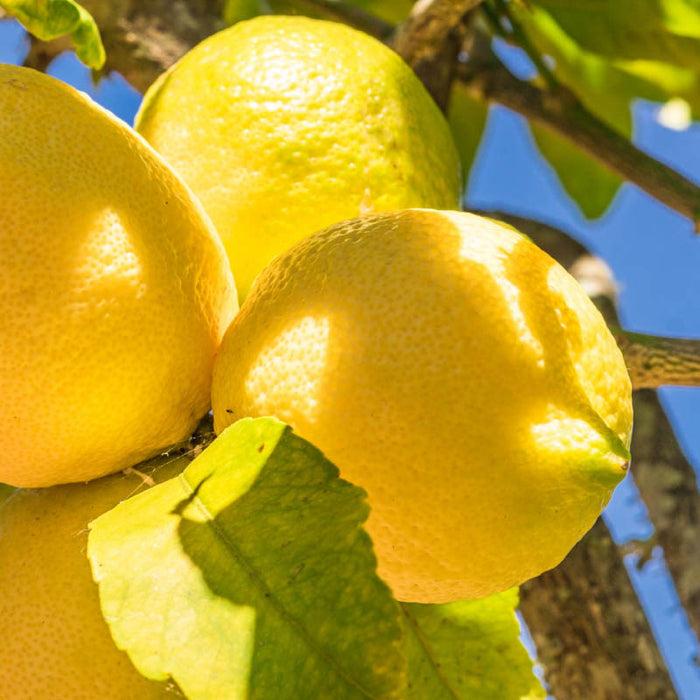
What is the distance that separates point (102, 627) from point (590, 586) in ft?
2.84

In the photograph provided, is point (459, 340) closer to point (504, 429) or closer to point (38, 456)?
point (504, 429)

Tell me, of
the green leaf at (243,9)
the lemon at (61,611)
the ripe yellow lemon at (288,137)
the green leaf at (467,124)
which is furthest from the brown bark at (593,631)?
the green leaf at (243,9)

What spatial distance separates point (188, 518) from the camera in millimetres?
622

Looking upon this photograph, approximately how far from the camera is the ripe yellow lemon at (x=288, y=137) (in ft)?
2.80

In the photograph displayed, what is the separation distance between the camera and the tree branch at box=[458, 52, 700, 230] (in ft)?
4.77

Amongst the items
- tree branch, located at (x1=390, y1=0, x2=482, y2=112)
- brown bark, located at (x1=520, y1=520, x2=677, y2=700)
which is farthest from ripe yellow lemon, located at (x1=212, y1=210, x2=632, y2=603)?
brown bark, located at (x1=520, y1=520, x2=677, y2=700)

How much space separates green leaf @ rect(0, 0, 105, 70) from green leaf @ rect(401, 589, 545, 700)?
0.60m

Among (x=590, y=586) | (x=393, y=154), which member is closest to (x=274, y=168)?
(x=393, y=154)

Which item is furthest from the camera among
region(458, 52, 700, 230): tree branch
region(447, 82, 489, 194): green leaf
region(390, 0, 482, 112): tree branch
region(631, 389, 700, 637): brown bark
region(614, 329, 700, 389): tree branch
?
region(447, 82, 489, 194): green leaf

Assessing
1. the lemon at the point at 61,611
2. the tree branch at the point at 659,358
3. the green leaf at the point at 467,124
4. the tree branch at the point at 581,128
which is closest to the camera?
the lemon at the point at 61,611

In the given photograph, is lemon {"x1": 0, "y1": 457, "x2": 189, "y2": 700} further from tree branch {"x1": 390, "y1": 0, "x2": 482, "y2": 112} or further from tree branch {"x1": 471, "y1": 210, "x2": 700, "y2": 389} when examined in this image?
tree branch {"x1": 390, "y1": 0, "x2": 482, "y2": 112}

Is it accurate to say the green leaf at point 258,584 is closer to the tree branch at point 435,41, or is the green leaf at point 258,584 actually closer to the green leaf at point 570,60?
the tree branch at point 435,41

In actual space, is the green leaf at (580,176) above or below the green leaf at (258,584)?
below

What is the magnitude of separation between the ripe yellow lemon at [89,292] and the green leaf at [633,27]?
872 millimetres
